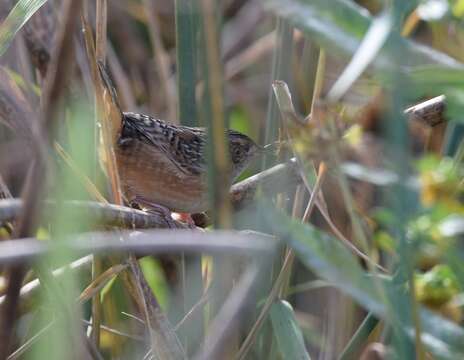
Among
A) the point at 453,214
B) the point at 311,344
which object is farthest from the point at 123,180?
the point at 453,214

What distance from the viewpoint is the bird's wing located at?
9.55ft

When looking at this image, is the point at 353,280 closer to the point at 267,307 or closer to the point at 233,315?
the point at 233,315

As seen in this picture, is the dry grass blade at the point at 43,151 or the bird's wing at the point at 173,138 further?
the bird's wing at the point at 173,138

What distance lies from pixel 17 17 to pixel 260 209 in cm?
77

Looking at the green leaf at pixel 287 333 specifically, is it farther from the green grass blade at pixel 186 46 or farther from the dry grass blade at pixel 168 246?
Answer: the dry grass blade at pixel 168 246

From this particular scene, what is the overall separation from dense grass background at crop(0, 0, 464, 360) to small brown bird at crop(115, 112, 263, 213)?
17 cm

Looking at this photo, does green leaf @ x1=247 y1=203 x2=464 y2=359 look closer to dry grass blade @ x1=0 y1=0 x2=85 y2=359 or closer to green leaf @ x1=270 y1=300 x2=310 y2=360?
dry grass blade @ x1=0 y1=0 x2=85 y2=359

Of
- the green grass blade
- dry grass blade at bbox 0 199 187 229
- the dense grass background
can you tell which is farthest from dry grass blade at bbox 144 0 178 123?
dry grass blade at bbox 0 199 187 229

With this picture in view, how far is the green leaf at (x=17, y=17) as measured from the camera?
190 centimetres

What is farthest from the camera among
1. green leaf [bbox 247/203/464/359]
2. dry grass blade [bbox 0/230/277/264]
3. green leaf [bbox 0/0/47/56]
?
green leaf [bbox 0/0/47/56]

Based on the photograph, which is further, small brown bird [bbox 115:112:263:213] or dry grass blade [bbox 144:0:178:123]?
dry grass blade [bbox 144:0:178:123]

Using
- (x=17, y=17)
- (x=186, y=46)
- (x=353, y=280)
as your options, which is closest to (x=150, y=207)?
(x=186, y=46)

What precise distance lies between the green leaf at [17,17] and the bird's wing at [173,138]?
918mm

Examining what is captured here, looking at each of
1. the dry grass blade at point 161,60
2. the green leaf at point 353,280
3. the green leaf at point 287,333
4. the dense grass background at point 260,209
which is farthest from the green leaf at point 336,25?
the dry grass blade at point 161,60
